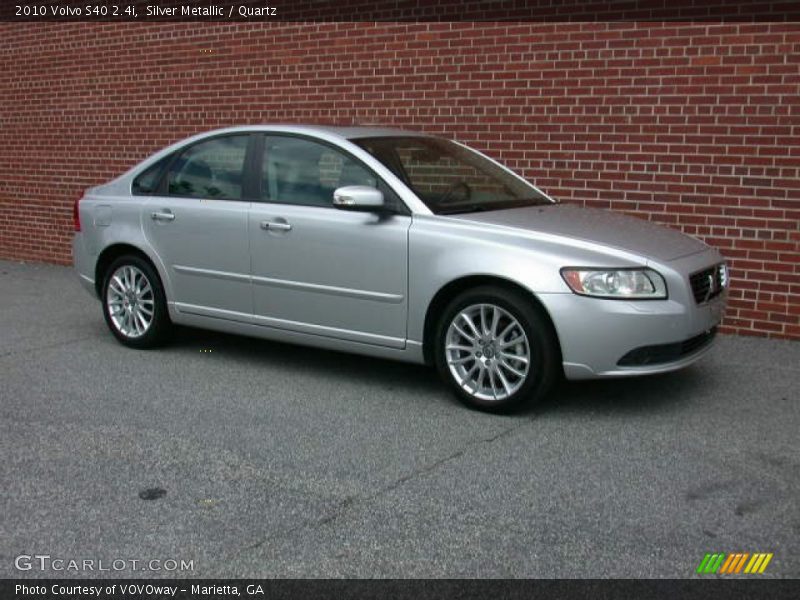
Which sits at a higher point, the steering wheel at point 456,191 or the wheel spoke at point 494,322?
the steering wheel at point 456,191

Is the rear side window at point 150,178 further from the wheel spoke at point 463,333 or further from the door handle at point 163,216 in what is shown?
the wheel spoke at point 463,333

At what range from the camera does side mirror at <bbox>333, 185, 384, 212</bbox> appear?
231 inches

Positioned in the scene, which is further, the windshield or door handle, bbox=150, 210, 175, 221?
door handle, bbox=150, 210, 175, 221

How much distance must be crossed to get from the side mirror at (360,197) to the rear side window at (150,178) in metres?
1.86

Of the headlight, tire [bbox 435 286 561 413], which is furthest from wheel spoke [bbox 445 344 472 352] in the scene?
the headlight

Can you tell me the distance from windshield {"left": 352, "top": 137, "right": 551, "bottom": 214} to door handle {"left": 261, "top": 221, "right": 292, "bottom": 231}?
0.70 m

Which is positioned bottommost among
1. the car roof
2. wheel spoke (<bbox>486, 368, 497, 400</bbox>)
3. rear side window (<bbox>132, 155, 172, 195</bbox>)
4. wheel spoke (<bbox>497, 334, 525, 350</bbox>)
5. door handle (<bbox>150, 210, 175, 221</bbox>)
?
wheel spoke (<bbox>486, 368, 497, 400</bbox>)

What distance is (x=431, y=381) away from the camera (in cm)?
648


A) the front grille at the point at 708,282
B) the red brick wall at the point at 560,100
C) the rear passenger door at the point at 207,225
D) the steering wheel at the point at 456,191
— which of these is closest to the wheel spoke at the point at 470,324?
the steering wheel at the point at 456,191

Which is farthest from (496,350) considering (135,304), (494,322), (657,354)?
(135,304)

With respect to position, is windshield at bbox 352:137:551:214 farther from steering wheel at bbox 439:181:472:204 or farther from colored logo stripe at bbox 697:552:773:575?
colored logo stripe at bbox 697:552:773:575

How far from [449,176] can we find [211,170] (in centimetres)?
168

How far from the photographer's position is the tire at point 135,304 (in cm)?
720

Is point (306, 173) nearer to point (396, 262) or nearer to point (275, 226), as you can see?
point (275, 226)
